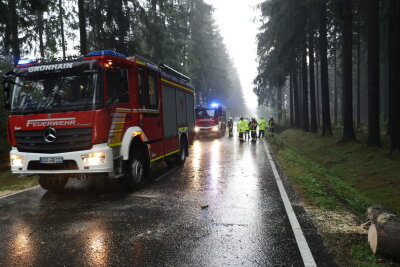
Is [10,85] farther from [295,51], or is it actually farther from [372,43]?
[295,51]

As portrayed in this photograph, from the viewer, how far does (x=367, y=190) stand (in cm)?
1068

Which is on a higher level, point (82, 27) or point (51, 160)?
point (82, 27)

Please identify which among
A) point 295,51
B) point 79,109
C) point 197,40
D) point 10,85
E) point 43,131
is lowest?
point 43,131

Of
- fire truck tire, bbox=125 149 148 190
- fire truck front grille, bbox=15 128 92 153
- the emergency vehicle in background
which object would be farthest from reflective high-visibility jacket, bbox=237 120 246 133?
fire truck front grille, bbox=15 128 92 153

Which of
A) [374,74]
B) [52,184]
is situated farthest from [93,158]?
[374,74]

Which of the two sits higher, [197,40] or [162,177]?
[197,40]

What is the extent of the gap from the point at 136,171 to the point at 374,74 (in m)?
12.1

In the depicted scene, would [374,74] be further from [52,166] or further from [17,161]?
[17,161]

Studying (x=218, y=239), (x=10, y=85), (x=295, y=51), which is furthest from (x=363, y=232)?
(x=295, y=51)

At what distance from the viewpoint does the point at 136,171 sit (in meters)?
8.25

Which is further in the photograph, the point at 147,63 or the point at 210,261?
the point at 147,63

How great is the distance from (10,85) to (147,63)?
3.41m

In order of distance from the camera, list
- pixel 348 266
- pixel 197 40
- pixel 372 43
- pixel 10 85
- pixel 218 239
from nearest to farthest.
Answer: pixel 348 266
pixel 218 239
pixel 10 85
pixel 372 43
pixel 197 40

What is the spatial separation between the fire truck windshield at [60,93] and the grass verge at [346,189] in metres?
5.11
